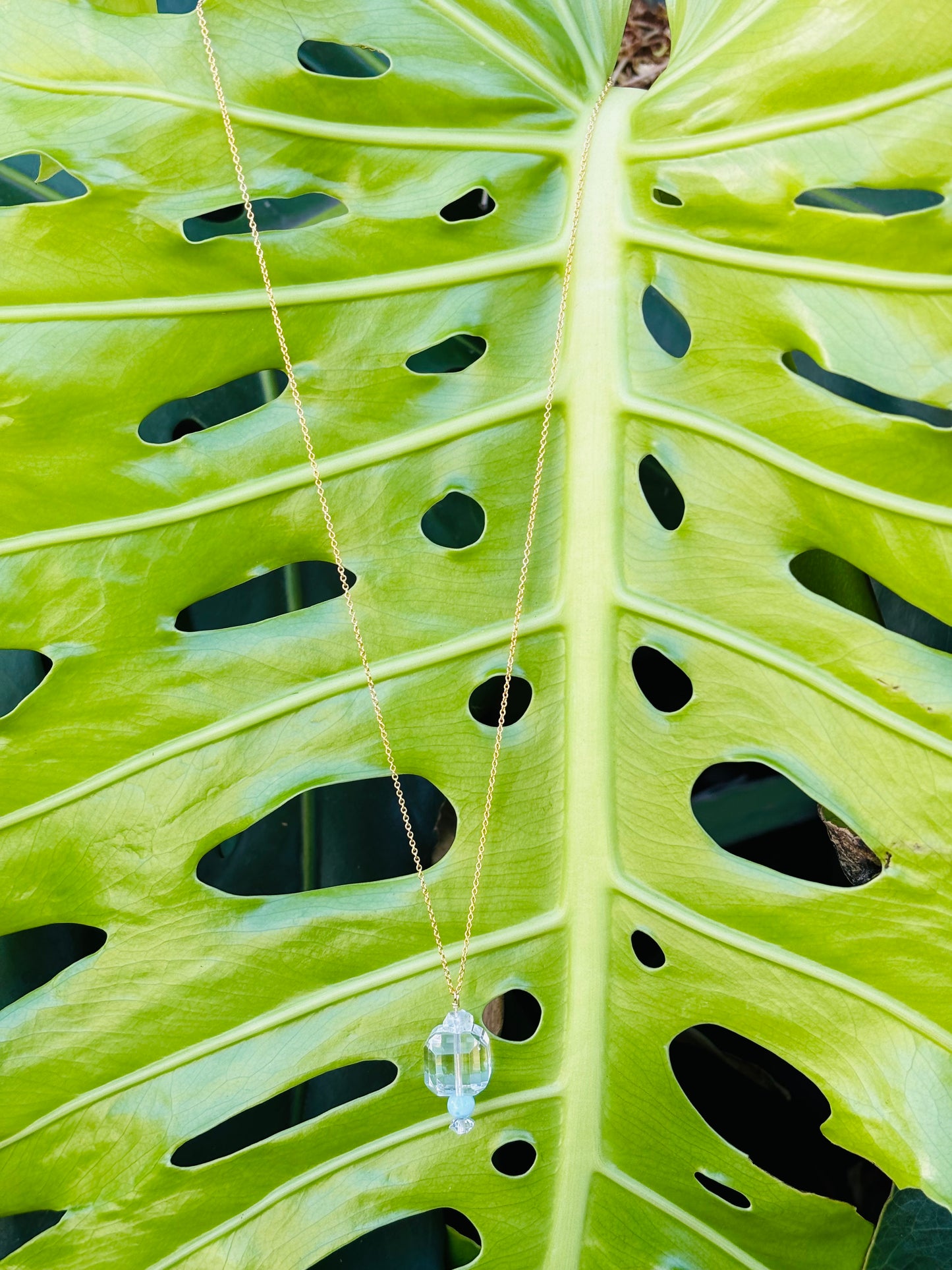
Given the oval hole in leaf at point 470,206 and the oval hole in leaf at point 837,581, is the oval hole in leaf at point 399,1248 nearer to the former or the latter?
the oval hole in leaf at point 837,581

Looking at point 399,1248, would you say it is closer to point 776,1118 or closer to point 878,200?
point 776,1118

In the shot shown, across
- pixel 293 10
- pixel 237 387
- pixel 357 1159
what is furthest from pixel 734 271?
pixel 357 1159

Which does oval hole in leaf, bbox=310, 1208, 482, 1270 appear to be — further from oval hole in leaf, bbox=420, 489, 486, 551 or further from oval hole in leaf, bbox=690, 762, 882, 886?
oval hole in leaf, bbox=420, 489, 486, 551

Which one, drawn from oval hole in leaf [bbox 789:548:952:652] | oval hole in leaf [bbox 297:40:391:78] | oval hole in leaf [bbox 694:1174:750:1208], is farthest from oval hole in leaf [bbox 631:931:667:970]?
oval hole in leaf [bbox 297:40:391:78]

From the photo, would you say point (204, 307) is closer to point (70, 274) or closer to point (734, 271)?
point (70, 274)

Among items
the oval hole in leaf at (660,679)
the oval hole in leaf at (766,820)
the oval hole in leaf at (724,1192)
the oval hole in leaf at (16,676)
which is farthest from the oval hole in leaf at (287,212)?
the oval hole in leaf at (724,1192)

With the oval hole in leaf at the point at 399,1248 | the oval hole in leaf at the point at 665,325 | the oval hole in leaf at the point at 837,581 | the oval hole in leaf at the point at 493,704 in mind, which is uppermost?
the oval hole in leaf at the point at 665,325
